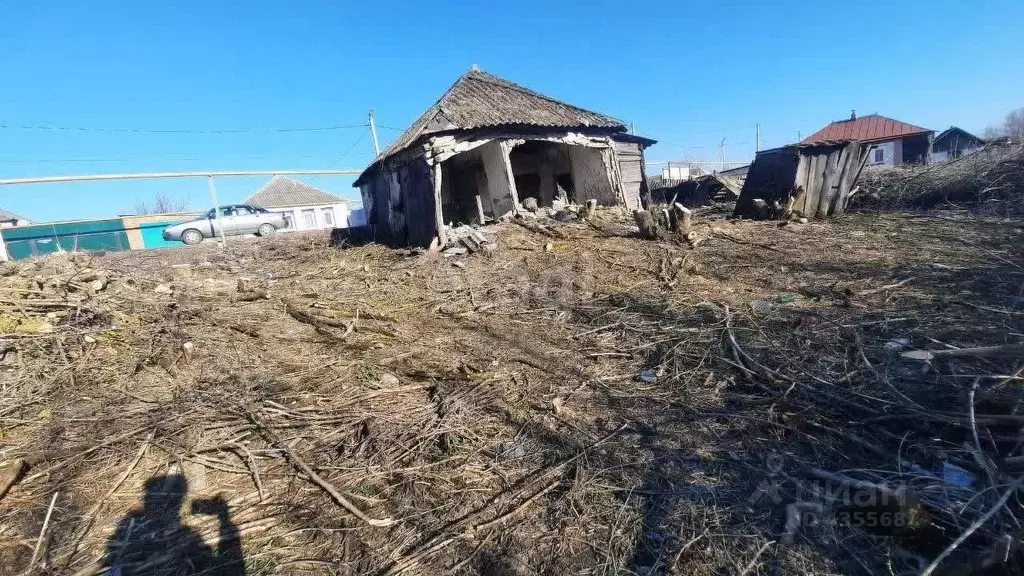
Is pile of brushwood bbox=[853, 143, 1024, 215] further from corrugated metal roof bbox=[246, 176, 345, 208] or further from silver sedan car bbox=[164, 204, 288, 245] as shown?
corrugated metal roof bbox=[246, 176, 345, 208]

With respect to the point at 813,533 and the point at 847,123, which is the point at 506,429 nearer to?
the point at 813,533

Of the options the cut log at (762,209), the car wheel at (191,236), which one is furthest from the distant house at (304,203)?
the cut log at (762,209)

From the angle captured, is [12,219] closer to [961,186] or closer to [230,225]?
[230,225]

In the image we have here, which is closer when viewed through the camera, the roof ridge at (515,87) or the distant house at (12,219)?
the roof ridge at (515,87)

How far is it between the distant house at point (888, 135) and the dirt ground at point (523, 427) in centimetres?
3269

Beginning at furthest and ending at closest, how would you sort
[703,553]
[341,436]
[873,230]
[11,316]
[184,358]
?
[873,230]
[11,316]
[184,358]
[341,436]
[703,553]

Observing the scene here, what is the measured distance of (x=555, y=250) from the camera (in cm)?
844

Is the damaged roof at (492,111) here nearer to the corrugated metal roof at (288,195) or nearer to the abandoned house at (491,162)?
the abandoned house at (491,162)

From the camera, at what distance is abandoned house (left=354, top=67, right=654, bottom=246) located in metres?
10.3

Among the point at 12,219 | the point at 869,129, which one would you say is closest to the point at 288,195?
the point at 12,219

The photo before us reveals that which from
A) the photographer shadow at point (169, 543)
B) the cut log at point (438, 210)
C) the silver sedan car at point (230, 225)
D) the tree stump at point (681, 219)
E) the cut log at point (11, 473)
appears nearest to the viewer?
the photographer shadow at point (169, 543)

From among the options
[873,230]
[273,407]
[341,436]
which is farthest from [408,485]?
[873,230]

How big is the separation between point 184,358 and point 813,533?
5167mm

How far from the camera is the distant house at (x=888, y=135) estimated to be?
2886cm
